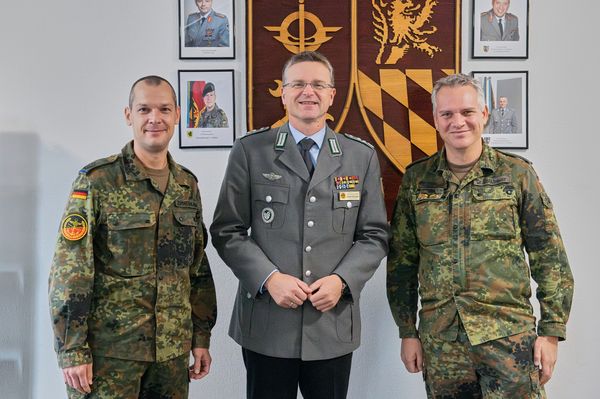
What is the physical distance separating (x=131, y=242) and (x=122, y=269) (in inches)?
3.3

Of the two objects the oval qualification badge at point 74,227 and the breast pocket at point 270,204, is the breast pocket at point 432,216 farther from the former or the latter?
the oval qualification badge at point 74,227

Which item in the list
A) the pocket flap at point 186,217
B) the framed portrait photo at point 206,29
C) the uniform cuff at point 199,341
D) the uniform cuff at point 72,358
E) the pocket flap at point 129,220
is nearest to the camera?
the uniform cuff at point 72,358

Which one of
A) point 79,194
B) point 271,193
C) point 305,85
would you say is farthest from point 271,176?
point 79,194

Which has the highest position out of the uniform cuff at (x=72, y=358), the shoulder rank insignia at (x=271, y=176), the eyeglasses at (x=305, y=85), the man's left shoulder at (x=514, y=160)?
the eyeglasses at (x=305, y=85)

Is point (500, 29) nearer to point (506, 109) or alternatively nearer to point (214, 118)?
point (506, 109)

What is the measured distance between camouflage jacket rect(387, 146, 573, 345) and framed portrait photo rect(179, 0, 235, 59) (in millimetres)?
1167

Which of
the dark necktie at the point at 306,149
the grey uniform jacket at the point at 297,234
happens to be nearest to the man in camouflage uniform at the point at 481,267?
the grey uniform jacket at the point at 297,234

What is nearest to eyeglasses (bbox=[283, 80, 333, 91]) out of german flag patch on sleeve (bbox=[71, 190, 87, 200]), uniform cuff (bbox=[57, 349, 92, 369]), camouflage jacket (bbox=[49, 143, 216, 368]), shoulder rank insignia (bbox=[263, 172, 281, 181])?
shoulder rank insignia (bbox=[263, 172, 281, 181])

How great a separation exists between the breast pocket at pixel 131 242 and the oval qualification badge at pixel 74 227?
7 cm

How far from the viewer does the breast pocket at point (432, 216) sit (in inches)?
73.9

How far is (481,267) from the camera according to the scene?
1.82m

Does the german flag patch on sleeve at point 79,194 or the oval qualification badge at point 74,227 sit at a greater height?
the german flag patch on sleeve at point 79,194

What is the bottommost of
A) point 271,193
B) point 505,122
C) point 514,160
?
point 271,193

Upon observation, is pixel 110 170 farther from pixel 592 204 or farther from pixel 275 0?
pixel 592 204
